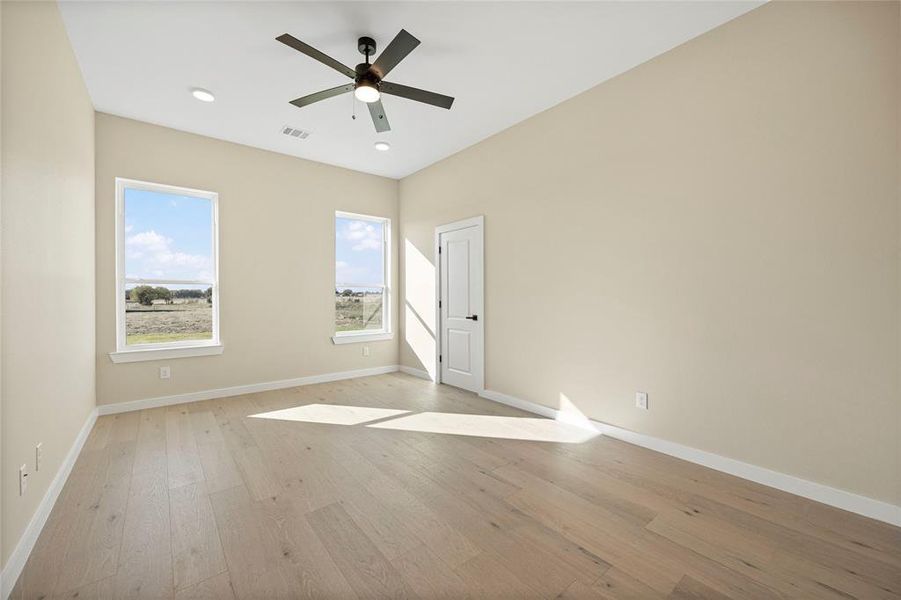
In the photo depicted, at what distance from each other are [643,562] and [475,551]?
0.76 m

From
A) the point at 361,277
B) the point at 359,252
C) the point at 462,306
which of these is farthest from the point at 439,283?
the point at 359,252

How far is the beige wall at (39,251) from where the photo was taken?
169cm

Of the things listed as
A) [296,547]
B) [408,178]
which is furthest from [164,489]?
[408,178]

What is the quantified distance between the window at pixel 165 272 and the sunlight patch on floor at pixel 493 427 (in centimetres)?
249

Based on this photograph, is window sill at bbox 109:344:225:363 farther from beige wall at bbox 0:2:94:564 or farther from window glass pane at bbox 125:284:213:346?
beige wall at bbox 0:2:94:564

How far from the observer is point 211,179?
4344 mm

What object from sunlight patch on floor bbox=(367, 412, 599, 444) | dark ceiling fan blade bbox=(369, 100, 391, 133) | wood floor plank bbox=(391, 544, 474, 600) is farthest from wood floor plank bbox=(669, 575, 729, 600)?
dark ceiling fan blade bbox=(369, 100, 391, 133)

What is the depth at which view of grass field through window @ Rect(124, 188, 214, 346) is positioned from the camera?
157 inches

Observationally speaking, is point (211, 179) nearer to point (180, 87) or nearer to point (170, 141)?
point (170, 141)

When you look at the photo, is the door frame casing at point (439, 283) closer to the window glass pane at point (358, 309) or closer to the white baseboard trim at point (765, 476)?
the window glass pane at point (358, 309)

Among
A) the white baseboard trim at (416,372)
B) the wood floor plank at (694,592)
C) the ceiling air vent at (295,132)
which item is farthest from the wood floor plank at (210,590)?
the ceiling air vent at (295,132)

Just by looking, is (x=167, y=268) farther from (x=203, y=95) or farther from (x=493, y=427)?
(x=493, y=427)

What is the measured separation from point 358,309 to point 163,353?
234cm

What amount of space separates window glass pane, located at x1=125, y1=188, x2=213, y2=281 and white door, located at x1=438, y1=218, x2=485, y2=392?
280 centimetres
